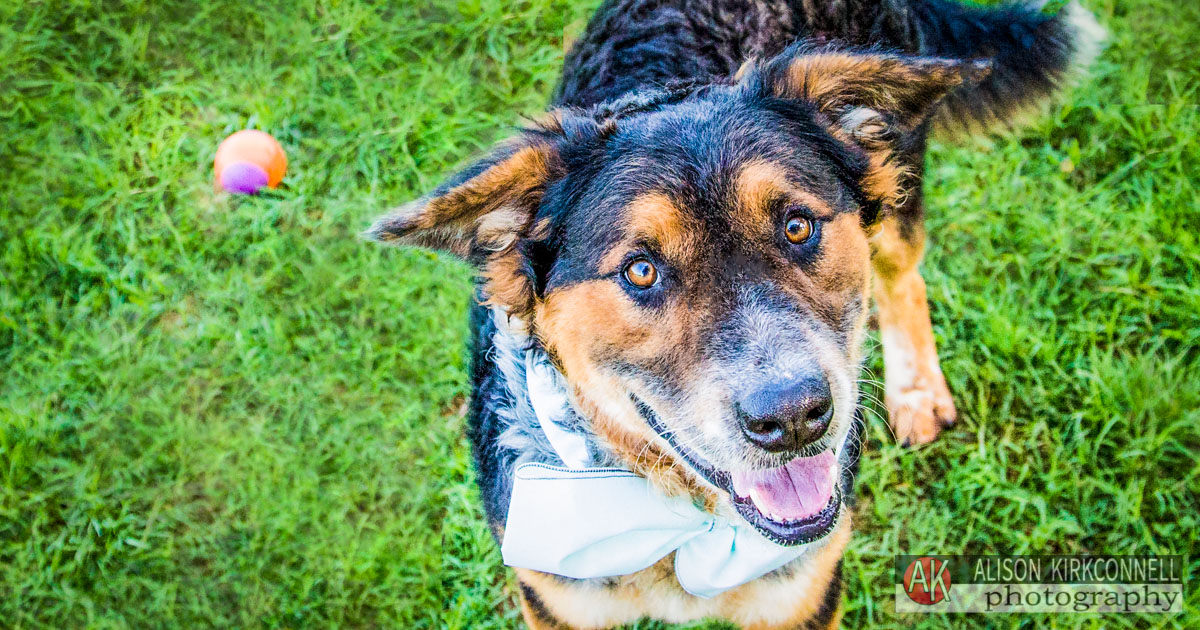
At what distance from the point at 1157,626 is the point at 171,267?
17.0 feet

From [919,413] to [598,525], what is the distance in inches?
80.1

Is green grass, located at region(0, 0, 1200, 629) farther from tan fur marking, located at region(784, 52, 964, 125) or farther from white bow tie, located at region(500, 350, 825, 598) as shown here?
tan fur marking, located at region(784, 52, 964, 125)

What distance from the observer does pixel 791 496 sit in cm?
262

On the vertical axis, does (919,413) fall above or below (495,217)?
below

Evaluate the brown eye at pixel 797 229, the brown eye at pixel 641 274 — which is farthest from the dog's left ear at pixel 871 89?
the brown eye at pixel 641 274

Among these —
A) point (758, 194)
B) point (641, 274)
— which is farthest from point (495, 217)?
point (758, 194)

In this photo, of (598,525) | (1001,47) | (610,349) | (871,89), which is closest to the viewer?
(610,349)

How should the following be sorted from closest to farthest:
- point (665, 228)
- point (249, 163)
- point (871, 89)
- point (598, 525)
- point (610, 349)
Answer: point (665, 228)
point (610, 349)
point (871, 89)
point (598, 525)
point (249, 163)

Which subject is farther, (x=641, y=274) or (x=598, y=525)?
(x=598, y=525)

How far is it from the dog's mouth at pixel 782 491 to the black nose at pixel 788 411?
1.04ft

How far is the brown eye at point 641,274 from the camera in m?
2.45

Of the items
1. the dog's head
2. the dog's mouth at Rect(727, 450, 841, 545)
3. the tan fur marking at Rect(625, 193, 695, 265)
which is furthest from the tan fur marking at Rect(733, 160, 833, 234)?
the dog's mouth at Rect(727, 450, 841, 545)

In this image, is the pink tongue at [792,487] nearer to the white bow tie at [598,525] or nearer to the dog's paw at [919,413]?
the white bow tie at [598,525]

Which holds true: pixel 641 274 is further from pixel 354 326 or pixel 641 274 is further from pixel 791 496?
pixel 354 326
